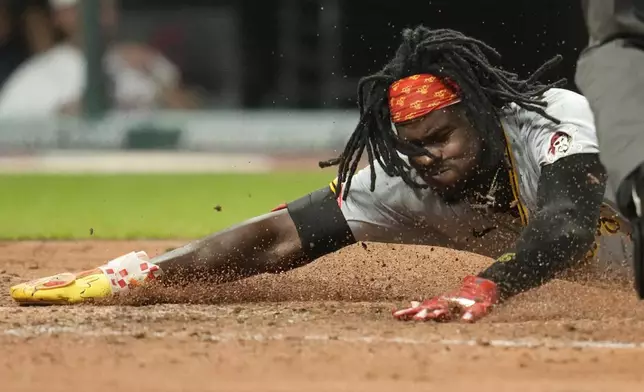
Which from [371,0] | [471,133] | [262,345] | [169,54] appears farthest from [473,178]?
[169,54]

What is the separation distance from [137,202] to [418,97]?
6.87 meters

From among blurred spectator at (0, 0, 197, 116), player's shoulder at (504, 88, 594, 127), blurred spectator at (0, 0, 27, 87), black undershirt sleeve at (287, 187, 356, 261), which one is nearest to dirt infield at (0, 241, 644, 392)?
black undershirt sleeve at (287, 187, 356, 261)

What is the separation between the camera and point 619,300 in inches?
203

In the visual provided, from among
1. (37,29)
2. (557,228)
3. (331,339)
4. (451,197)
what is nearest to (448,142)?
(451,197)

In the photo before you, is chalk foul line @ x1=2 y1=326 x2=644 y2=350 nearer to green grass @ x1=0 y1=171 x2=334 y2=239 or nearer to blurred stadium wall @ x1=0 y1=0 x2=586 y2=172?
green grass @ x1=0 y1=171 x2=334 y2=239

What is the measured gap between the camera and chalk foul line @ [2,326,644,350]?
4.25 meters

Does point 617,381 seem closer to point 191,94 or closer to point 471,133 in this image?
point 471,133

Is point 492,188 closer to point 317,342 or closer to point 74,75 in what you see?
point 317,342

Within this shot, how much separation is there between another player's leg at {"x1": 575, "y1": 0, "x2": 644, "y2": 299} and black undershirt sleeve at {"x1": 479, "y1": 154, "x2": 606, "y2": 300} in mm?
843

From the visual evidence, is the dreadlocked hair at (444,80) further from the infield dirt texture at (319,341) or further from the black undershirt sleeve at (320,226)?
the infield dirt texture at (319,341)

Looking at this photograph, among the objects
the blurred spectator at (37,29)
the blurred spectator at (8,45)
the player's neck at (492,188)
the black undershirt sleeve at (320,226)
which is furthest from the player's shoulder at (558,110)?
the blurred spectator at (8,45)

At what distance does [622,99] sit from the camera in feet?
12.3

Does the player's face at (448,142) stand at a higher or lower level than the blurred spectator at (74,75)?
lower

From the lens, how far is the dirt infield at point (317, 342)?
377cm
